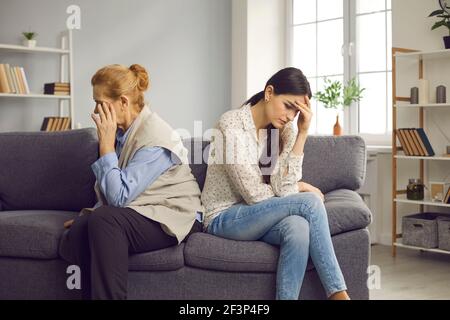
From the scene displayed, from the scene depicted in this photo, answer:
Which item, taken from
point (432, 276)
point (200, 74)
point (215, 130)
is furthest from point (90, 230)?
point (200, 74)

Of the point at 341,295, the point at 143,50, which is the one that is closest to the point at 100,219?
the point at 341,295

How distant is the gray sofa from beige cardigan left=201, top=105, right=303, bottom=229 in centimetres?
18

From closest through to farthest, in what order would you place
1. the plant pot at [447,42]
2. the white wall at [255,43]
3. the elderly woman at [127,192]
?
the elderly woman at [127,192] → the plant pot at [447,42] → the white wall at [255,43]

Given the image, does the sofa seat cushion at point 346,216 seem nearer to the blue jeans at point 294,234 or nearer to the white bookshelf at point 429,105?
the blue jeans at point 294,234

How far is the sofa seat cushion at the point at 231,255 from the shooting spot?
7.80 feet

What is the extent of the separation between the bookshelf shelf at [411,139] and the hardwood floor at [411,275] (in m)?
0.11

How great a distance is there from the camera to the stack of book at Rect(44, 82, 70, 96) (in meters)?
4.99

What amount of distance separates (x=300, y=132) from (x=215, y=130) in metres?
0.35

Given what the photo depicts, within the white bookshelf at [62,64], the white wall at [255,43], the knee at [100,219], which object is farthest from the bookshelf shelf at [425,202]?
the knee at [100,219]

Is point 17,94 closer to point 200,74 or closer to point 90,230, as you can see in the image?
point 200,74

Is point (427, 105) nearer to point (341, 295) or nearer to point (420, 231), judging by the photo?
point (420, 231)

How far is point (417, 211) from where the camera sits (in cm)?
478

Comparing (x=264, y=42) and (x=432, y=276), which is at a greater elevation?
(x=264, y=42)

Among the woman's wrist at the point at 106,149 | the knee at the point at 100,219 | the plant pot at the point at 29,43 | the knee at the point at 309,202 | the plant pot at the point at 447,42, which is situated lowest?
the knee at the point at 100,219
